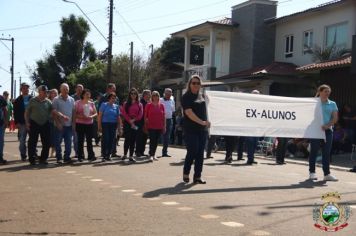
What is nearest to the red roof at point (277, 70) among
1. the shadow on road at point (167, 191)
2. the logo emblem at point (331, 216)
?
the shadow on road at point (167, 191)

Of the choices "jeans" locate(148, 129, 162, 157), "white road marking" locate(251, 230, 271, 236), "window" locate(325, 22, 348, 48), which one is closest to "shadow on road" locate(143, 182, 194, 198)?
"white road marking" locate(251, 230, 271, 236)

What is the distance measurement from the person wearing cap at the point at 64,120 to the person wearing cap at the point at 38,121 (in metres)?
0.27

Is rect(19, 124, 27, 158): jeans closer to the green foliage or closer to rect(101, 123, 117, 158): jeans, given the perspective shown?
rect(101, 123, 117, 158): jeans

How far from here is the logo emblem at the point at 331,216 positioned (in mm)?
6387

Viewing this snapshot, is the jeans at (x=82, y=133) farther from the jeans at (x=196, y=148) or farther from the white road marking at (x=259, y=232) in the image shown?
the white road marking at (x=259, y=232)

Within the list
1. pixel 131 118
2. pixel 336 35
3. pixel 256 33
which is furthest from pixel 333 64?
pixel 256 33

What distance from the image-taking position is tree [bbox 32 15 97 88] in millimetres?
56875

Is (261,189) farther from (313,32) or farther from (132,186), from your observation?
(313,32)

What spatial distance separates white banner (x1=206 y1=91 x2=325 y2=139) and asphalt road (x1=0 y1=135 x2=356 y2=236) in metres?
0.92

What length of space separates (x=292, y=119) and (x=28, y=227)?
6.93 metres

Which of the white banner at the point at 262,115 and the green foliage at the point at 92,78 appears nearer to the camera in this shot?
the white banner at the point at 262,115

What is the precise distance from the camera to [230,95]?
1121cm

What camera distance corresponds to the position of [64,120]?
12.6m

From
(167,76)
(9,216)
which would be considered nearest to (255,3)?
(167,76)
